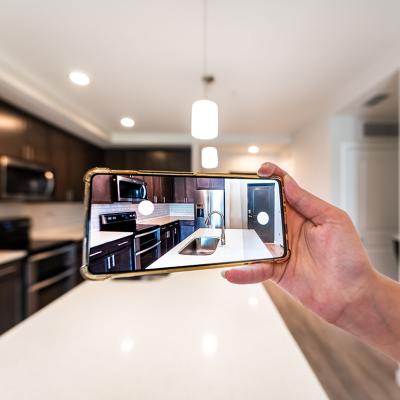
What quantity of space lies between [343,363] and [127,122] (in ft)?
10.2

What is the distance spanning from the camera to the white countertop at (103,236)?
0.99 ft

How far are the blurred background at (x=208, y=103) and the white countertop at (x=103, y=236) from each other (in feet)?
1.64

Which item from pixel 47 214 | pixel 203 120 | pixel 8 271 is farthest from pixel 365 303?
pixel 47 214

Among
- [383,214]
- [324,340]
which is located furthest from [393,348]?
[383,214]

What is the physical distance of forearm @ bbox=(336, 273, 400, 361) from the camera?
0.45 m

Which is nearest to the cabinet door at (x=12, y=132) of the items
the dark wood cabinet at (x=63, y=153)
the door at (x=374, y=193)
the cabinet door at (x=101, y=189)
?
the dark wood cabinet at (x=63, y=153)

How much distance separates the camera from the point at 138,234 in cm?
32

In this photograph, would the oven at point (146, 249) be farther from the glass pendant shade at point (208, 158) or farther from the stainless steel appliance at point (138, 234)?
the glass pendant shade at point (208, 158)

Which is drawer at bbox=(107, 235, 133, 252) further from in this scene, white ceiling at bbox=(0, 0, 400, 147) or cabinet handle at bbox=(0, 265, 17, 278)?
cabinet handle at bbox=(0, 265, 17, 278)

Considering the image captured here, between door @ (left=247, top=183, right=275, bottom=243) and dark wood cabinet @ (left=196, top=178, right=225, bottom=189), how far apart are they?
0.05 metres

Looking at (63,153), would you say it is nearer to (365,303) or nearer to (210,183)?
(210,183)

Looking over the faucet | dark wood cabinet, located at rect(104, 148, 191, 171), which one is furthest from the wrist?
dark wood cabinet, located at rect(104, 148, 191, 171)

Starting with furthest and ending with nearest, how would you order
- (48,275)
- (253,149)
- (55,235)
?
(253,149) → (55,235) → (48,275)

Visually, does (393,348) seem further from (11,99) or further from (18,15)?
(11,99)
